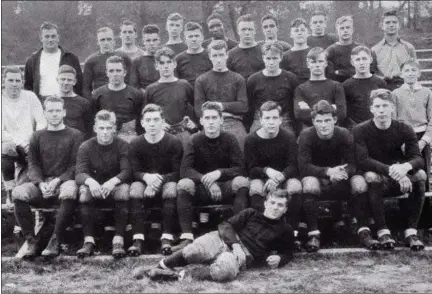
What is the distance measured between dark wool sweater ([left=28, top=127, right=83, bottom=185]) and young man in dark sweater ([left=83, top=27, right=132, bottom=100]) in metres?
1.28

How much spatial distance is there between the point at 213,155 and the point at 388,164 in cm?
173

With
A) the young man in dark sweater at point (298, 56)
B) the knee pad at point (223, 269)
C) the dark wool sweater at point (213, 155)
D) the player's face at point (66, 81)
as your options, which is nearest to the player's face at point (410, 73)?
the young man in dark sweater at point (298, 56)

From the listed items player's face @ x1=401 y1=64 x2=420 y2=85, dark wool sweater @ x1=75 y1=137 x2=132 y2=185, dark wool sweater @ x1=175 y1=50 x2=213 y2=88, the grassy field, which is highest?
dark wool sweater @ x1=175 y1=50 x2=213 y2=88

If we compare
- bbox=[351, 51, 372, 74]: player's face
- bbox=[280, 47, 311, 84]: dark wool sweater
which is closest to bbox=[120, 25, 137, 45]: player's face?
bbox=[280, 47, 311, 84]: dark wool sweater

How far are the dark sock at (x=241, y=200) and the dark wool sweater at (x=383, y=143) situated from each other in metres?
1.16

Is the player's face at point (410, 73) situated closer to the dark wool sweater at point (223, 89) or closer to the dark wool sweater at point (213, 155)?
the dark wool sweater at point (223, 89)

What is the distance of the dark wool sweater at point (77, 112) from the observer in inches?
258

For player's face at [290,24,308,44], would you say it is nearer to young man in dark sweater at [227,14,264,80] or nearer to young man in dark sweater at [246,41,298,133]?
young man in dark sweater at [227,14,264,80]

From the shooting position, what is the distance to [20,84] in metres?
6.60

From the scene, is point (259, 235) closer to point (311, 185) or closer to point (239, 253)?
point (239, 253)

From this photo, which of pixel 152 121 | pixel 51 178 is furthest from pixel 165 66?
pixel 51 178

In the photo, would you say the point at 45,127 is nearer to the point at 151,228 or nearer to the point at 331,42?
the point at 151,228

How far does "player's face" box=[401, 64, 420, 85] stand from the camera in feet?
21.0

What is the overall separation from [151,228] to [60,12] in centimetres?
1487
